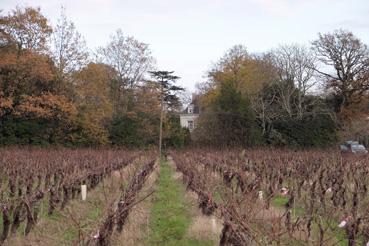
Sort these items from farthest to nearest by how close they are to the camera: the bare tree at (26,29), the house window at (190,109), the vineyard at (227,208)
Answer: the house window at (190,109) → the bare tree at (26,29) → the vineyard at (227,208)

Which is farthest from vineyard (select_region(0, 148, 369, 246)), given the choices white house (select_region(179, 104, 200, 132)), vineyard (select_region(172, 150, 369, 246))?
white house (select_region(179, 104, 200, 132))

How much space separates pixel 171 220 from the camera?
9.01 metres

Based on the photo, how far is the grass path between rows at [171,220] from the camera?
24.6 feet

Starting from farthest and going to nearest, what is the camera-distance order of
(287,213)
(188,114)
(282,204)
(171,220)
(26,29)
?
(188,114) → (26,29) → (282,204) → (171,220) → (287,213)

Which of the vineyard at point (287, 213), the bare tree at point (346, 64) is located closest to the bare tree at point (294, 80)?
the bare tree at point (346, 64)

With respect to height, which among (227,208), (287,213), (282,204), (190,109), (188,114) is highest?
(190,109)

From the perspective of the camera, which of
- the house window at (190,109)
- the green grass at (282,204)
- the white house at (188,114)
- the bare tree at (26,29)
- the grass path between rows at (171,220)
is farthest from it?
the house window at (190,109)

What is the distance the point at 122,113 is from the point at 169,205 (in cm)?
2529

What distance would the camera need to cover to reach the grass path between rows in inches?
295

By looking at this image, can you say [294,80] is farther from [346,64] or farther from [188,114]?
[188,114]

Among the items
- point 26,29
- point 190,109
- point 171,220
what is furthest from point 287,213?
point 190,109

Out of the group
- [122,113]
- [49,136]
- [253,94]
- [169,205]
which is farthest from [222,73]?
[169,205]

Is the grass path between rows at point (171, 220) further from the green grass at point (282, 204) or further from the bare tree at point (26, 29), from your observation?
the bare tree at point (26, 29)

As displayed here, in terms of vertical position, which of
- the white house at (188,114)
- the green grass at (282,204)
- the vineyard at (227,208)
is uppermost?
the white house at (188,114)
